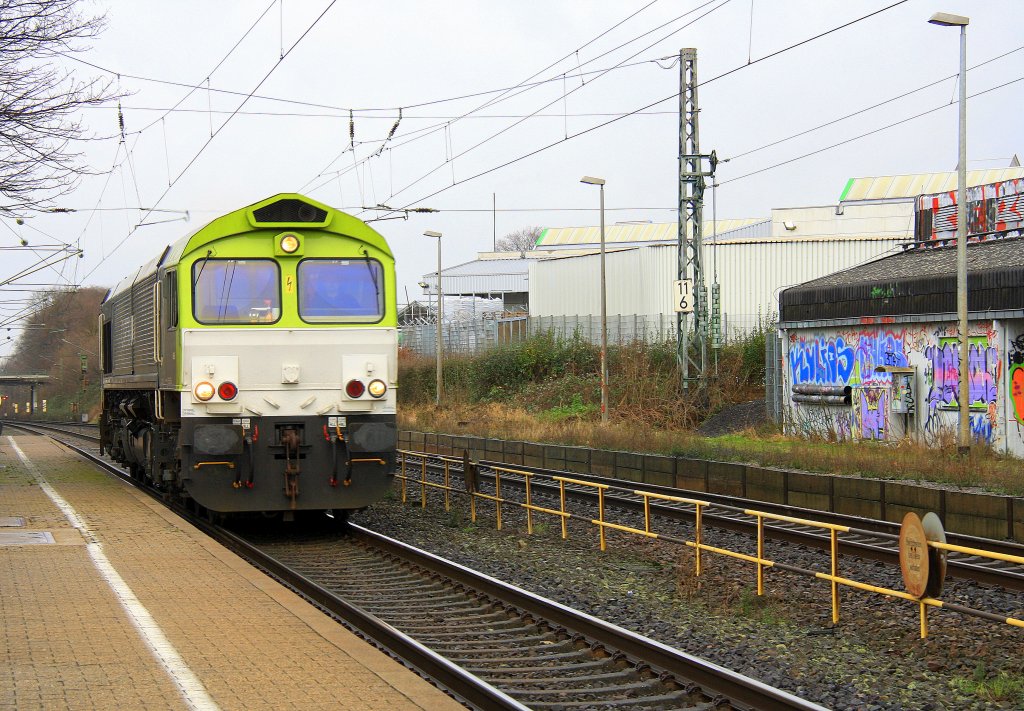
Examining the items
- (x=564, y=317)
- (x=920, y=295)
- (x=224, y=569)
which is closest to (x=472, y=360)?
(x=564, y=317)

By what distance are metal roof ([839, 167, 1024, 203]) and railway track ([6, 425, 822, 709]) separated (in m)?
48.3

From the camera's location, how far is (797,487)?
54.3ft

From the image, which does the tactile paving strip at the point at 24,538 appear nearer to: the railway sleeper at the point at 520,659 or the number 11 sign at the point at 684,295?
the railway sleeper at the point at 520,659

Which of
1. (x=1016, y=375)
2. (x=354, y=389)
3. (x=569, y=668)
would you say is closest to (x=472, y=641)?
(x=569, y=668)

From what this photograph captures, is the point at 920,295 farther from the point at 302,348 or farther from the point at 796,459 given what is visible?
the point at 302,348

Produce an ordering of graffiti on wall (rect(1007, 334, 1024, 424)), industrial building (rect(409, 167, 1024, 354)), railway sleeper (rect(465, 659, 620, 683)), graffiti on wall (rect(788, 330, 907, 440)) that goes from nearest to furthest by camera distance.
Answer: railway sleeper (rect(465, 659, 620, 683)), graffiti on wall (rect(1007, 334, 1024, 424)), graffiti on wall (rect(788, 330, 907, 440)), industrial building (rect(409, 167, 1024, 354))

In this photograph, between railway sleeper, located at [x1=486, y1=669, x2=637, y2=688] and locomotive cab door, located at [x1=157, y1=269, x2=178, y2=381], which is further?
locomotive cab door, located at [x1=157, y1=269, x2=178, y2=381]

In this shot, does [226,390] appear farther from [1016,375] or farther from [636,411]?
[636,411]

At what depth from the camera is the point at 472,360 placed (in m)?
44.8

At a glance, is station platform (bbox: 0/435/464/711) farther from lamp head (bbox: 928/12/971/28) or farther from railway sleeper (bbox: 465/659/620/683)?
lamp head (bbox: 928/12/971/28)

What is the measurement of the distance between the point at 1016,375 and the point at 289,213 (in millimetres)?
13832

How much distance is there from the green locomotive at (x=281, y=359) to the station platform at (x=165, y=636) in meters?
1.10

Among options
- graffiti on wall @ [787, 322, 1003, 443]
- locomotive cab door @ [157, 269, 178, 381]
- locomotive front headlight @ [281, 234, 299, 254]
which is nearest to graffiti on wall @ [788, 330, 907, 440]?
graffiti on wall @ [787, 322, 1003, 443]

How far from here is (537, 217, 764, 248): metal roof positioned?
6669cm
